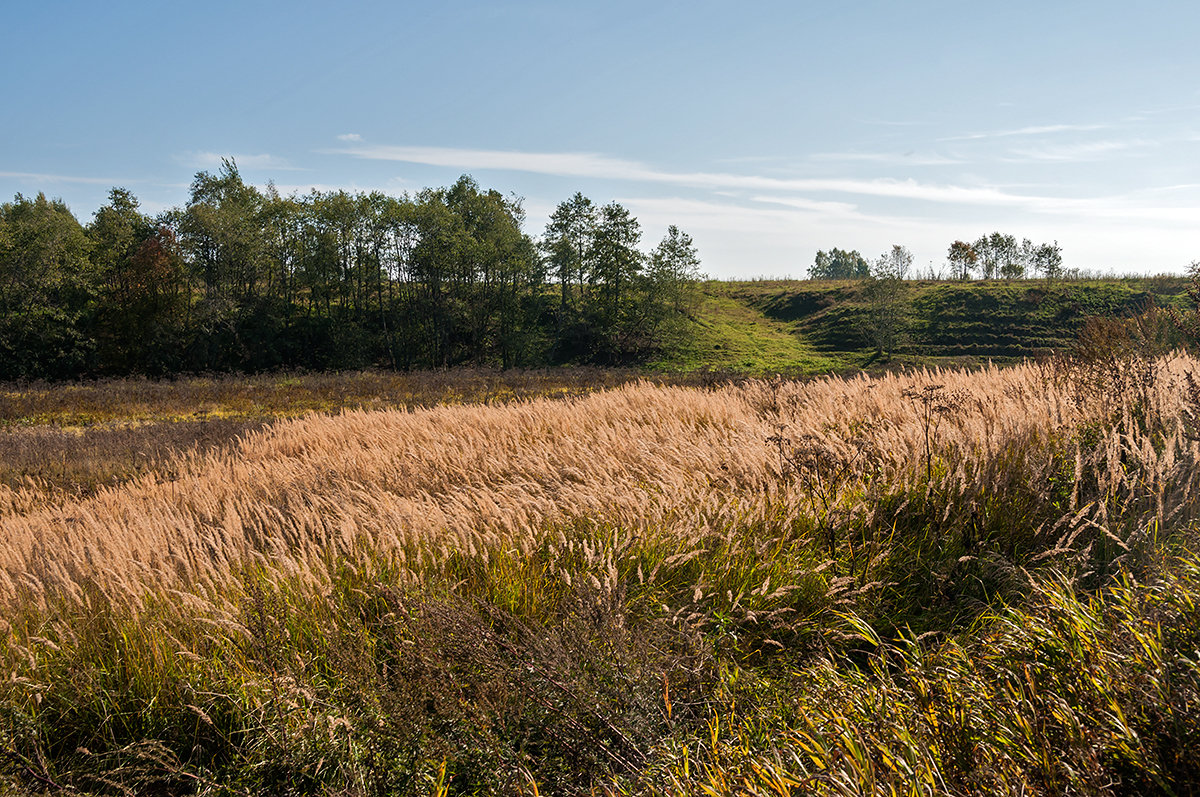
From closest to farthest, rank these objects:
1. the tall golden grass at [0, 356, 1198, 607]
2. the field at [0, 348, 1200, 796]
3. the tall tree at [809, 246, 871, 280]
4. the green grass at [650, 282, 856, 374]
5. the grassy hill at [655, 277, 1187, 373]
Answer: the field at [0, 348, 1200, 796], the tall golden grass at [0, 356, 1198, 607], the green grass at [650, 282, 856, 374], the grassy hill at [655, 277, 1187, 373], the tall tree at [809, 246, 871, 280]

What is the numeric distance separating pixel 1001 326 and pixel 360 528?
2056 inches

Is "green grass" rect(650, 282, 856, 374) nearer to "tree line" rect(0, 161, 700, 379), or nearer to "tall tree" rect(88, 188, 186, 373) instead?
"tree line" rect(0, 161, 700, 379)

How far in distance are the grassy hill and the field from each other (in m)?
34.4

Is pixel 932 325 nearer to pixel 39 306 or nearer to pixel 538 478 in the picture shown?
pixel 538 478

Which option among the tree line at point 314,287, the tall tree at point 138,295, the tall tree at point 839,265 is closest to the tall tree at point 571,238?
the tree line at point 314,287

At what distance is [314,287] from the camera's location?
48812 millimetres

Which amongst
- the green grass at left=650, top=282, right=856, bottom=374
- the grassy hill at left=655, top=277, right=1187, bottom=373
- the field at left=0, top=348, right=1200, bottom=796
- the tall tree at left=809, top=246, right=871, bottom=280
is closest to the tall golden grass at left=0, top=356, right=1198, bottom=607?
the field at left=0, top=348, right=1200, bottom=796

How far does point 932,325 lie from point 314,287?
47.0 m

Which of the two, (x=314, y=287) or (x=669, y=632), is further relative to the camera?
(x=314, y=287)

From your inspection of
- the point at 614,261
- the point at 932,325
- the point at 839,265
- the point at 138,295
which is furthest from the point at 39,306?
the point at 839,265

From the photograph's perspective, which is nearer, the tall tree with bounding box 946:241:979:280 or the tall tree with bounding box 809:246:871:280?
the tall tree with bounding box 946:241:979:280

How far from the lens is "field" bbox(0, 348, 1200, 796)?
2350 mm

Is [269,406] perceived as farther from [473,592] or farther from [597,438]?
[473,592]

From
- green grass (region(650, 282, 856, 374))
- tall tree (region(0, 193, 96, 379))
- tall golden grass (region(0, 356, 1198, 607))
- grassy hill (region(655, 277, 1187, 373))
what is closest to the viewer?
tall golden grass (region(0, 356, 1198, 607))
